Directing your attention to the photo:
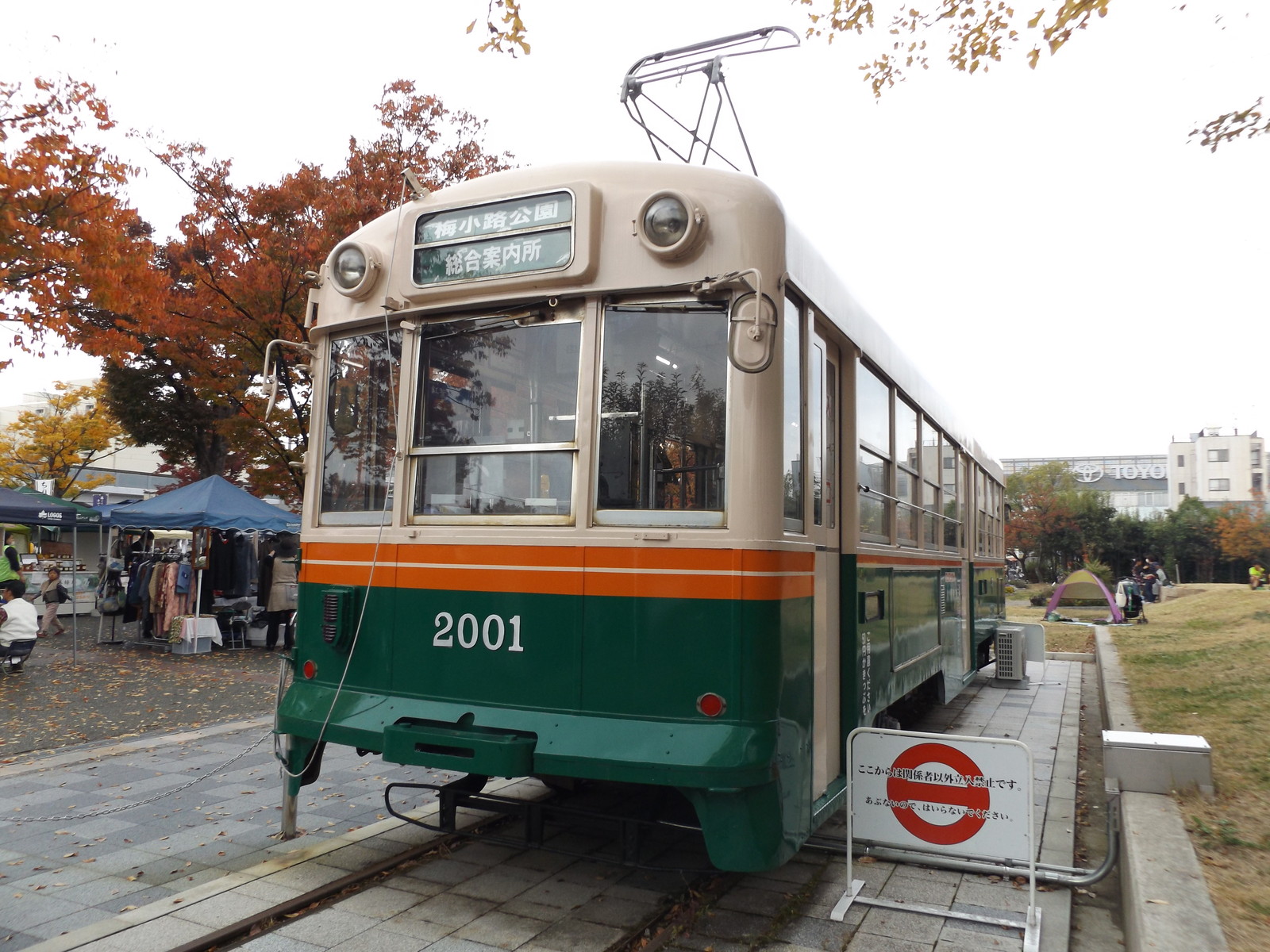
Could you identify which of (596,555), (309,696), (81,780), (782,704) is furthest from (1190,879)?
(81,780)

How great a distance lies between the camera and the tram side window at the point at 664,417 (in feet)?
12.9

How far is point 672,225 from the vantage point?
156 inches

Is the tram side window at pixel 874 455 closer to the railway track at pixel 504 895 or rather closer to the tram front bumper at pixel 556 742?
the tram front bumper at pixel 556 742

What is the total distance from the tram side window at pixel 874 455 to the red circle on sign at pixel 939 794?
1.18 metres

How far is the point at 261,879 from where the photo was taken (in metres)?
4.39

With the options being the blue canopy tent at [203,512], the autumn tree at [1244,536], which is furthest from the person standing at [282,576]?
the autumn tree at [1244,536]

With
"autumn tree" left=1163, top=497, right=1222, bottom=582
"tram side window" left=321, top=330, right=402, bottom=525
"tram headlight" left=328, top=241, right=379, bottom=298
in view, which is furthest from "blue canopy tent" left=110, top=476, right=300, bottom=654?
"autumn tree" left=1163, top=497, right=1222, bottom=582

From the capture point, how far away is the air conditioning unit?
12.0 metres

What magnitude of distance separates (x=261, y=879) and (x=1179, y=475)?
102m

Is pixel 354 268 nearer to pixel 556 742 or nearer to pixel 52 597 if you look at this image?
pixel 556 742

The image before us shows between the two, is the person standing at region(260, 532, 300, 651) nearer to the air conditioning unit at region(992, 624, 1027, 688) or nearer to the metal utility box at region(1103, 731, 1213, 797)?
the air conditioning unit at region(992, 624, 1027, 688)

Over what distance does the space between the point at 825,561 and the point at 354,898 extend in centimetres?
265

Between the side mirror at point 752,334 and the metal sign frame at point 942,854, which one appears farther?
the metal sign frame at point 942,854

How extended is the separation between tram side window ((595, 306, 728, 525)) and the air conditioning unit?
9497 mm
